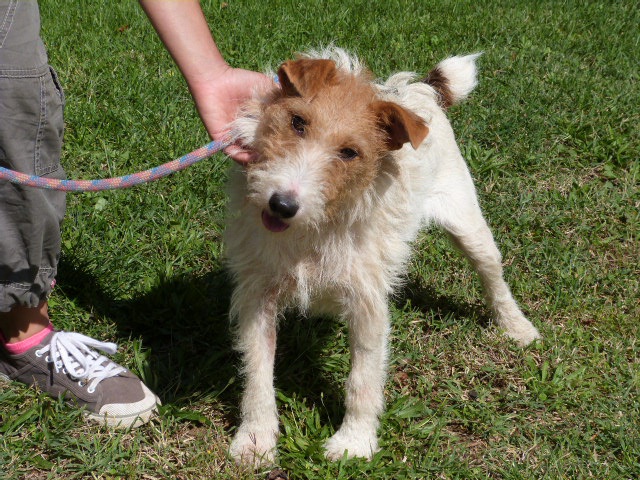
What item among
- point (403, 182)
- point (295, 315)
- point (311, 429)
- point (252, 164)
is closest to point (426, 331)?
point (295, 315)

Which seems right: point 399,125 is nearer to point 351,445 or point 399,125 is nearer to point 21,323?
point 351,445

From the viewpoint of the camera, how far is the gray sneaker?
10.1ft

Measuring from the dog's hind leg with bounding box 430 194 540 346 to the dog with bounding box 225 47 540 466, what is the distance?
30 centimetres

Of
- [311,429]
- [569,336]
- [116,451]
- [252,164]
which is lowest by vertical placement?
[569,336]

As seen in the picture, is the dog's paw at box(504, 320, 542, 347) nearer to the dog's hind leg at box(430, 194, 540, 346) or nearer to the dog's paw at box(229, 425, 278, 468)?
the dog's hind leg at box(430, 194, 540, 346)

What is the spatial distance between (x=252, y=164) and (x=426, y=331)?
1.78m

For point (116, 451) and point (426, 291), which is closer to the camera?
point (116, 451)

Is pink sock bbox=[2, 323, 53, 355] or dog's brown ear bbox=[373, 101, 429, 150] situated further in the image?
pink sock bbox=[2, 323, 53, 355]

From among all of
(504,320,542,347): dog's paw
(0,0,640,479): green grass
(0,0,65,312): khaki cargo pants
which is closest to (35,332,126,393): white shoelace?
(0,0,640,479): green grass

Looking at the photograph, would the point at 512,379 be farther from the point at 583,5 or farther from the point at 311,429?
the point at 583,5

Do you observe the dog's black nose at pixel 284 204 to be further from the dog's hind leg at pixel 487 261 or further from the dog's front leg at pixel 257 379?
the dog's hind leg at pixel 487 261

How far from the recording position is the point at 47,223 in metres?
2.88

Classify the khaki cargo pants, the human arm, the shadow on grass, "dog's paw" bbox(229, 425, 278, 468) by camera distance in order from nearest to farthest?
the khaki cargo pants < the human arm < "dog's paw" bbox(229, 425, 278, 468) < the shadow on grass

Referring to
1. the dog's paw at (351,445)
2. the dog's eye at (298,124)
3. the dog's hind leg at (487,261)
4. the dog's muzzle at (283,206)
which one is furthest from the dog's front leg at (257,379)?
the dog's hind leg at (487,261)
